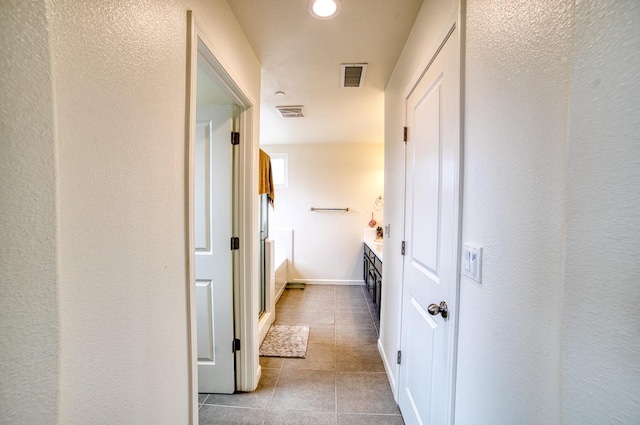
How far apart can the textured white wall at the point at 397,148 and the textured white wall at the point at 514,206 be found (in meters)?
0.38

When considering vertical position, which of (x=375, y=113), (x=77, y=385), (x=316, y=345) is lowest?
(x=316, y=345)

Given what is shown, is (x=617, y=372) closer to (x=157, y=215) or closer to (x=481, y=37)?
(x=481, y=37)

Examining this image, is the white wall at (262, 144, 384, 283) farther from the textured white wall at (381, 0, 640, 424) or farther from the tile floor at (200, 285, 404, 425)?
the textured white wall at (381, 0, 640, 424)

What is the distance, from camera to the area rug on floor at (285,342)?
223cm

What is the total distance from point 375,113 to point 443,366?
253cm

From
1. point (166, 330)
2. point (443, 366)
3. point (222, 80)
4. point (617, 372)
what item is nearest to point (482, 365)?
point (443, 366)

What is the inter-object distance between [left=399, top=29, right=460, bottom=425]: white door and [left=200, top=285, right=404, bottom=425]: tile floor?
29cm

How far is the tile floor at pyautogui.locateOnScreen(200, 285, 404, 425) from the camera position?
1.56m

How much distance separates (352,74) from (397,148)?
74 centimetres

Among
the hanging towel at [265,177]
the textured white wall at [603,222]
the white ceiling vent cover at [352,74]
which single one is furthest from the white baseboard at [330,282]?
the textured white wall at [603,222]

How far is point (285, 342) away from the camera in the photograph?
2418 millimetres

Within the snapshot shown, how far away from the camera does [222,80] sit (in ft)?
4.27

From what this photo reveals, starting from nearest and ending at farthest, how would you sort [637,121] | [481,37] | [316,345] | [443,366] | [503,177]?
1. [637,121]
2. [503,177]
3. [481,37]
4. [443,366]
5. [316,345]

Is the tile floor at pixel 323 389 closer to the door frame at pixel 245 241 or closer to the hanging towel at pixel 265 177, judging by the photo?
the door frame at pixel 245 241
